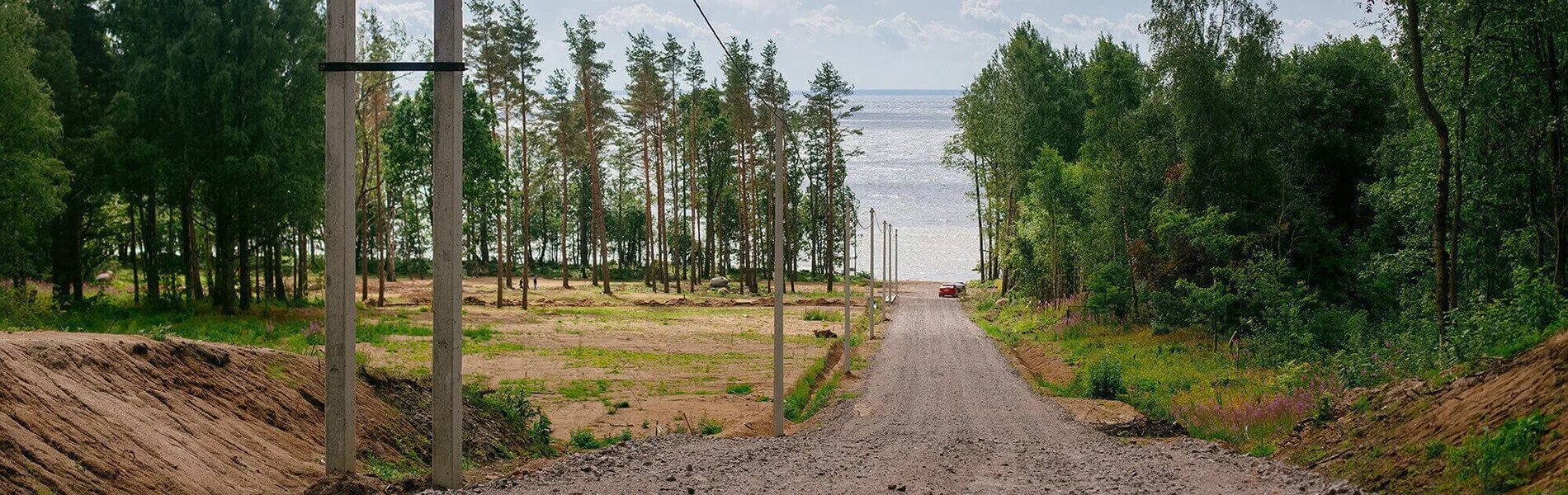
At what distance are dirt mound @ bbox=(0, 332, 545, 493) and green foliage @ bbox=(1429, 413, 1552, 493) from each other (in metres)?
10.0

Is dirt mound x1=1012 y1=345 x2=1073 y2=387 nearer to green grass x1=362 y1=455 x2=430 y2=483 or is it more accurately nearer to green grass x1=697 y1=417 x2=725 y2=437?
green grass x1=697 y1=417 x2=725 y2=437

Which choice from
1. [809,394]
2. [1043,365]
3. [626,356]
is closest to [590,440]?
[809,394]

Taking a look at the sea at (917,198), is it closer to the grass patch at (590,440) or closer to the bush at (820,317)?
the bush at (820,317)

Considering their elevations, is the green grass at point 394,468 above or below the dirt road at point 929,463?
above

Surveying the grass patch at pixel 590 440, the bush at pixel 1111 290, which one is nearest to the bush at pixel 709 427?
the grass patch at pixel 590 440

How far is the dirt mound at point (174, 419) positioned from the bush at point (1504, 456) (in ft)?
32.9

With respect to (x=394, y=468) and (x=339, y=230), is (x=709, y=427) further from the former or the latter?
(x=339, y=230)

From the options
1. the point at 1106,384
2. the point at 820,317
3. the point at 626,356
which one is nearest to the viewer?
the point at 1106,384

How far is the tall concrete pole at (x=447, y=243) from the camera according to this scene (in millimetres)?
9086

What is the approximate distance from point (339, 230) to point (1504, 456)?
10303 mm

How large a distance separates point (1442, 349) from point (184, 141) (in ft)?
116

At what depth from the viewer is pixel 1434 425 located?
11.0m

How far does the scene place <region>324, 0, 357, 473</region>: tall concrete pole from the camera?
30.2ft

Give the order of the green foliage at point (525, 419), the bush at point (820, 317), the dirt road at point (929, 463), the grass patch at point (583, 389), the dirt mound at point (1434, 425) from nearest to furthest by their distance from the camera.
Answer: the dirt mound at point (1434, 425) → the dirt road at point (929, 463) → the green foliage at point (525, 419) → the grass patch at point (583, 389) → the bush at point (820, 317)
